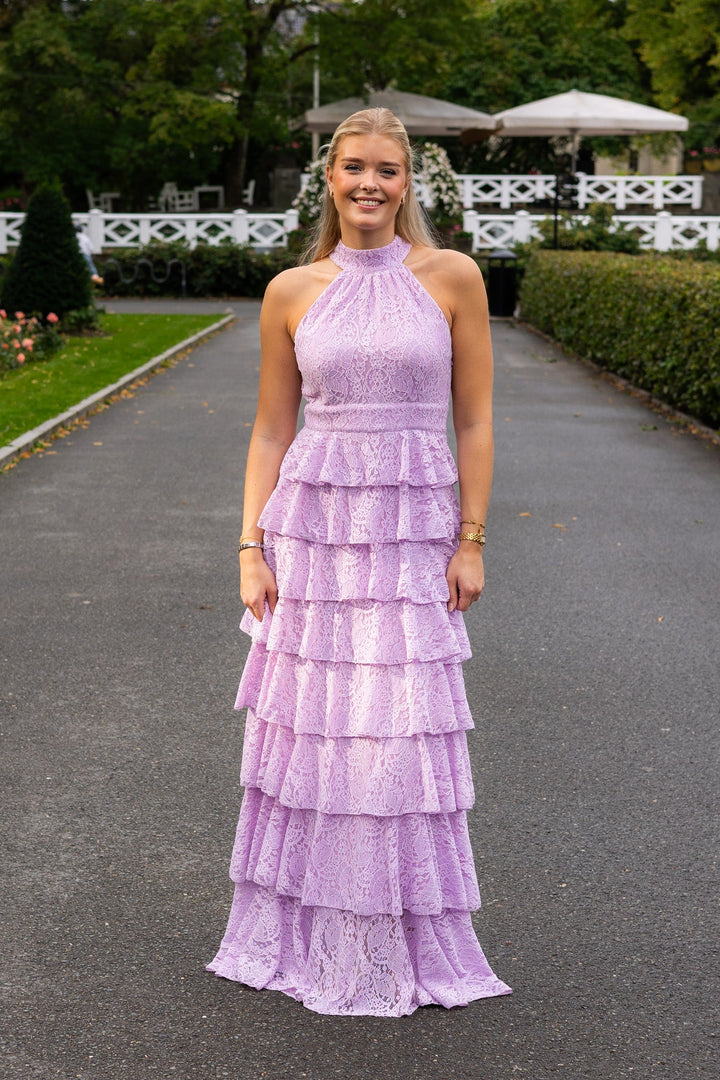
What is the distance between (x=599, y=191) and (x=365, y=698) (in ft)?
111

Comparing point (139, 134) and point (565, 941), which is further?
point (139, 134)

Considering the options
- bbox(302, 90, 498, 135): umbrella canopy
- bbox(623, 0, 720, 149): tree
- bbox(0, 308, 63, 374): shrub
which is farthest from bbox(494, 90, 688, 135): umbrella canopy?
bbox(0, 308, 63, 374): shrub

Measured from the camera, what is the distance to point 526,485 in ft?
34.1

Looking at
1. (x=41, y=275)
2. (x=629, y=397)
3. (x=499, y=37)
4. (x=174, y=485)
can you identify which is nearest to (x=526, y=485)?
(x=174, y=485)

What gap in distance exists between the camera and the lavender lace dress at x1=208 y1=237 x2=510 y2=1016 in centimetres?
311

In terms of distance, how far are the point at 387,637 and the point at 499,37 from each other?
45.9 m

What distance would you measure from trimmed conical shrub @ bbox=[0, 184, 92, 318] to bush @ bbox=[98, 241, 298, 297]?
Result: 34.0 feet

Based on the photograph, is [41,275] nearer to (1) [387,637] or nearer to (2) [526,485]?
(2) [526,485]

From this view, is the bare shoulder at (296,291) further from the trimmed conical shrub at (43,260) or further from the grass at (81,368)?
the trimmed conical shrub at (43,260)

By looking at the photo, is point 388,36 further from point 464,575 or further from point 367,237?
point 464,575

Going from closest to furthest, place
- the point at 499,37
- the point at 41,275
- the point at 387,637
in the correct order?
1. the point at 387,637
2. the point at 41,275
3. the point at 499,37

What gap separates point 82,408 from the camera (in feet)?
43.8

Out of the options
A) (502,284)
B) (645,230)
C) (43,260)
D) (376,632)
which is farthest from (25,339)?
(645,230)

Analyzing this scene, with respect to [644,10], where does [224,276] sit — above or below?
below
